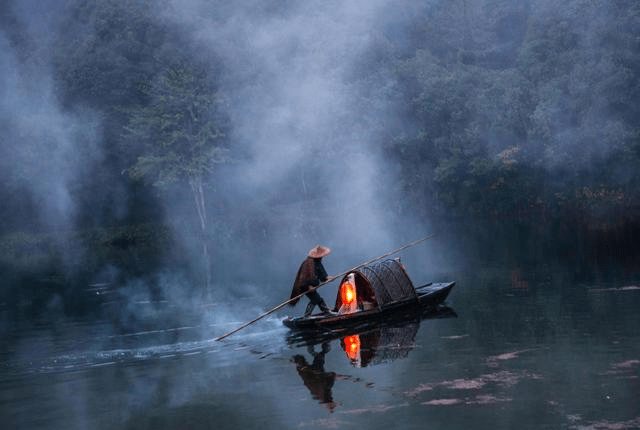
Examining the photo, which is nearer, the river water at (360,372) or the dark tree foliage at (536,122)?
the river water at (360,372)

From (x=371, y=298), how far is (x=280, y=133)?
5125 cm

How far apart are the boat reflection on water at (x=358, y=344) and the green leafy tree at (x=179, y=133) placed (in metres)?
46.6

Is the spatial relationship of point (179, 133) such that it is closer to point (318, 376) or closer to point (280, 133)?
point (280, 133)

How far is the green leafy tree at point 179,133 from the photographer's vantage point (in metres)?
73.3

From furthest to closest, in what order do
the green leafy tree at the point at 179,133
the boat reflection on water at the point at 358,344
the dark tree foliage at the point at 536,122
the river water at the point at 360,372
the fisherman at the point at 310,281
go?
the green leafy tree at the point at 179,133 → the dark tree foliage at the point at 536,122 → the fisherman at the point at 310,281 → the boat reflection on water at the point at 358,344 → the river water at the point at 360,372

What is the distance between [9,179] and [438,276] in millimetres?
49751

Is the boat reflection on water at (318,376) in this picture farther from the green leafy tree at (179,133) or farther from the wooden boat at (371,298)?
the green leafy tree at (179,133)

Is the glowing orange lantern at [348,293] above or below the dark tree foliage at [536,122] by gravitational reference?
below

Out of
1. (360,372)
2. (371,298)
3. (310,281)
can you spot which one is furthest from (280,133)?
(360,372)

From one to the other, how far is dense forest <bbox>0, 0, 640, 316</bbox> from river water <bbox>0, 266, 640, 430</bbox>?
101 ft

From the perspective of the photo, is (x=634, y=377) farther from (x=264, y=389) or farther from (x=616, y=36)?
(x=616, y=36)

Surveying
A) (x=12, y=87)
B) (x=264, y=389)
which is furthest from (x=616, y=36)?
(x=12, y=87)

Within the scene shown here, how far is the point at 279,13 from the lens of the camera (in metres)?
90.1

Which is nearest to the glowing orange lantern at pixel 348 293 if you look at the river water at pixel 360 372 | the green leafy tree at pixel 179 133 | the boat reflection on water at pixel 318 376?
the river water at pixel 360 372
